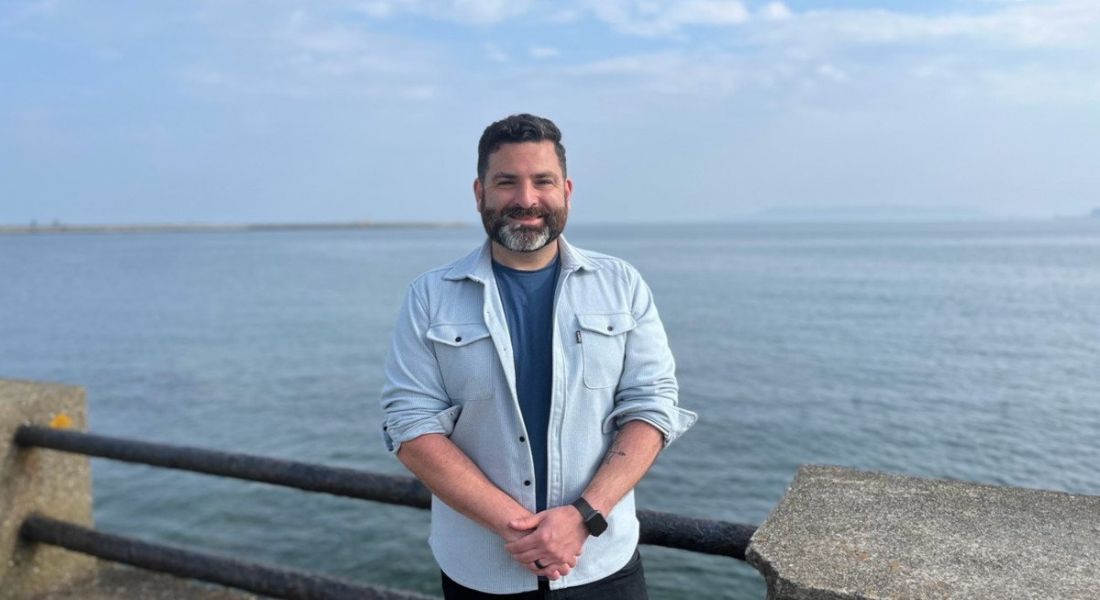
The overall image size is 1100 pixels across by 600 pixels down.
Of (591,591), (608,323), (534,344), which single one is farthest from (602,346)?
(591,591)

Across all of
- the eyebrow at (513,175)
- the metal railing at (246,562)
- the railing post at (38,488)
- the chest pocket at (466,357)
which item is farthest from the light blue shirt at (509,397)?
the railing post at (38,488)

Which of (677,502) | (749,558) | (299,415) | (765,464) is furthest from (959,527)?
(299,415)

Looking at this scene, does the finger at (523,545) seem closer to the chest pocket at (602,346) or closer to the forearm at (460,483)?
the forearm at (460,483)

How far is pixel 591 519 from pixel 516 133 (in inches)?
40.3

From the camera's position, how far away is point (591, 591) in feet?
7.54

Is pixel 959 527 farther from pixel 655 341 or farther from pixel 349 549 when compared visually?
pixel 349 549

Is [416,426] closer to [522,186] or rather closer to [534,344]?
[534,344]

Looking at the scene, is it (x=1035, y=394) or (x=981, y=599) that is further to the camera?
(x=1035, y=394)

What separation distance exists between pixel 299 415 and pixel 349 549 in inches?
371

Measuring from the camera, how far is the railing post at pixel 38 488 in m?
4.00

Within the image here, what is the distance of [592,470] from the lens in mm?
2328

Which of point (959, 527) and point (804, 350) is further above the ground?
point (959, 527)

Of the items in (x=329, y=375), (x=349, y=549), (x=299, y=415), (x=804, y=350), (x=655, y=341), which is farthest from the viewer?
(x=804, y=350)

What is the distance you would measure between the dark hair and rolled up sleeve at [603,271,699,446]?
1.62 ft
